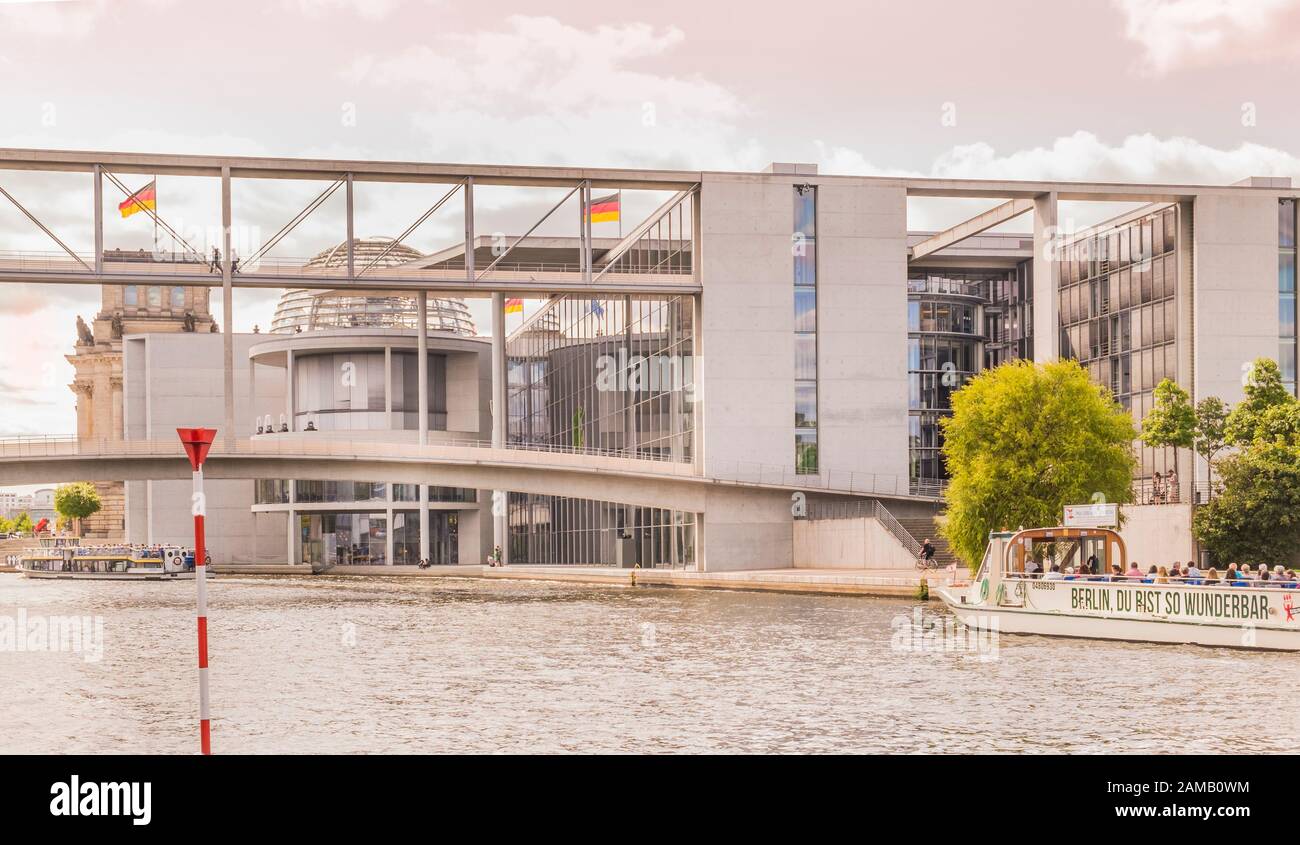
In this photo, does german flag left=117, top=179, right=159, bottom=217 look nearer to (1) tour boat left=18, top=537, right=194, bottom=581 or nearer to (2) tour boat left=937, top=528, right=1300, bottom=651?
(1) tour boat left=18, top=537, right=194, bottom=581

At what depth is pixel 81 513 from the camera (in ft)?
520

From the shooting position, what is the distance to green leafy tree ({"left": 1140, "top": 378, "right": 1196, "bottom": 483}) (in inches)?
2163

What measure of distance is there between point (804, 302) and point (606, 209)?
36.0 feet

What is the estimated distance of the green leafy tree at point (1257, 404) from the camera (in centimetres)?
5091

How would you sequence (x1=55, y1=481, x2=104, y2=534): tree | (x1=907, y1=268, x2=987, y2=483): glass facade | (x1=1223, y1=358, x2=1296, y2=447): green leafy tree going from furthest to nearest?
(x1=55, y1=481, x2=104, y2=534): tree
(x1=907, y1=268, x2=987, y2=483): glass facade
(x1=1223, y1=358, x2=1296, y2=447): green leafy tree

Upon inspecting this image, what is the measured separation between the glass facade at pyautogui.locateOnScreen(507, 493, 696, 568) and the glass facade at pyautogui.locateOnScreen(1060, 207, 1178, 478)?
78.3ft

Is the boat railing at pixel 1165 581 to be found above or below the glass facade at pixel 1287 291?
below

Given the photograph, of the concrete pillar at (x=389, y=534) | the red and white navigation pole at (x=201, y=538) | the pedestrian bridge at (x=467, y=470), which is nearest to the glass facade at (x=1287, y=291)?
the pedestrian bridge at (x=467, y=470)

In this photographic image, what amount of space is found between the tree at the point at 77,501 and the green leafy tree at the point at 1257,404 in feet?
436

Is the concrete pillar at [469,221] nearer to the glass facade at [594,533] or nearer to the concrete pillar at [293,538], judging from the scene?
the glass facade at [594,533]

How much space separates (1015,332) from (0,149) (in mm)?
62299

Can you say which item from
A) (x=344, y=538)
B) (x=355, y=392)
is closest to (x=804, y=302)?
(x=355, y=392)

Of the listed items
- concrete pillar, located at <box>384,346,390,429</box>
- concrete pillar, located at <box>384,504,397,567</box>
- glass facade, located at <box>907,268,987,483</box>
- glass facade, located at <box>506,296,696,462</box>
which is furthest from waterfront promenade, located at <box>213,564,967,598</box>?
glass facade, located at <box>907,268,987,483</box>
